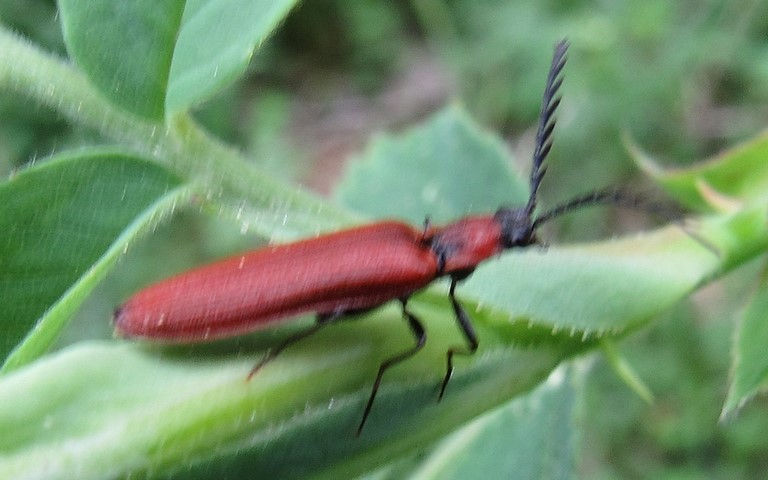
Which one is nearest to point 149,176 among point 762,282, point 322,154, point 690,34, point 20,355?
point 20,355

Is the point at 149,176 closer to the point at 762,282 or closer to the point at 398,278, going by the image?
the point at 398,278

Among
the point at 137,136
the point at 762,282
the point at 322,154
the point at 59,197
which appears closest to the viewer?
the point at 59,197

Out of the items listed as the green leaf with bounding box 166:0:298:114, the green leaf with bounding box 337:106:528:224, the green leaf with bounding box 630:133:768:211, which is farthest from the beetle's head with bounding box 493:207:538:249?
the green leaf with bounding box 337:106:528:224

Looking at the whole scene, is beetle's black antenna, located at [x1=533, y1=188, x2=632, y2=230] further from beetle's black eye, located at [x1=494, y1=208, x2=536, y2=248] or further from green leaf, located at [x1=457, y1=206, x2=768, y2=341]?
green leaf, located at [x1=457, y1=206, x2=768, y2=341]

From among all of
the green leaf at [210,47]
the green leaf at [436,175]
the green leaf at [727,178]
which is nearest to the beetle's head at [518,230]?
the green leaf at [727,178]

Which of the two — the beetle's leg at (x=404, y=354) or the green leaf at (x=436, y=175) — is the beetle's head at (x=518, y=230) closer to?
the beetle's leg at (x=404, y=354)
